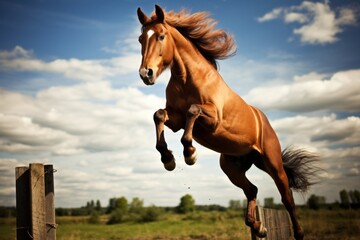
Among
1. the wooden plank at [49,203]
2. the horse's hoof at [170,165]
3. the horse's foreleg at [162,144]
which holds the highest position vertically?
the horse's foreleg at [162,144]

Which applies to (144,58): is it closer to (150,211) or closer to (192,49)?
(192,49)

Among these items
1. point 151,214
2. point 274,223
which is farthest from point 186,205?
point 274,223

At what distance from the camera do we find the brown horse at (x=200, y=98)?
12.8 ft

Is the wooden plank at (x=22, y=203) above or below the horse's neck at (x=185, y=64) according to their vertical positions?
below

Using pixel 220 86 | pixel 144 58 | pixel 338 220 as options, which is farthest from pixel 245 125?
pixel 338 220

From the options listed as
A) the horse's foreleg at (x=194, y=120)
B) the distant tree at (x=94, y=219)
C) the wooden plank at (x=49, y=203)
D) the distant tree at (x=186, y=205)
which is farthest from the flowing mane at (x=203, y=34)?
the distant tree at (x=186, y=205)

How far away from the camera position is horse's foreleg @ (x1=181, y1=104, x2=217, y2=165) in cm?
376

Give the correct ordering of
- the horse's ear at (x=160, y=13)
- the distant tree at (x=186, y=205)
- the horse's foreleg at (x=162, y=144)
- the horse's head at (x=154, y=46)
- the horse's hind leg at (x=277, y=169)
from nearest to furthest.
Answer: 1. the horse's head at (x=154, y=46)
2. the horse's foreleg at (x=162, y=144)
3. the horse's ear at (x=160, y=13)
4. the horse's hind leg at (x=277, y=169)
5. the distant tree at (x=186, y=205)

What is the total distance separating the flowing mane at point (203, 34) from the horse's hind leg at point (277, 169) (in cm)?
147

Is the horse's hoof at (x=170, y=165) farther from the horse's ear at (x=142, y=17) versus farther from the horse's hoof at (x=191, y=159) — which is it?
the horse's ear at (x=142, y=17)

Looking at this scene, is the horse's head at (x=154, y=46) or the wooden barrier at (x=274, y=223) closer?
the horse's head at (x=154, y=46)

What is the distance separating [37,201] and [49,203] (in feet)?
0.43

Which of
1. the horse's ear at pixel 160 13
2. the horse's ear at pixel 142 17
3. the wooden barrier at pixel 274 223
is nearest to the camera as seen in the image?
the horse's ear at pixel 160 13

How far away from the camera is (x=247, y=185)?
19.0 feet
